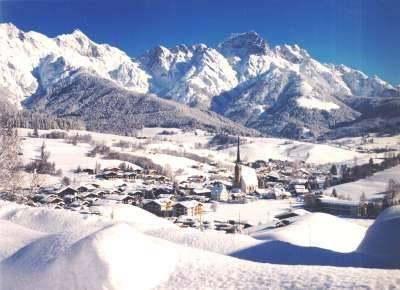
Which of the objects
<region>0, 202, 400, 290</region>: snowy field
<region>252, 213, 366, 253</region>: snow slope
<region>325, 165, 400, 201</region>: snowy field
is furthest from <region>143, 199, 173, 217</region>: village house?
<region>0, 202, 400, 290</region>: snowy field

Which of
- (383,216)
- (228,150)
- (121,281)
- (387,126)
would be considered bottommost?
(121,281)

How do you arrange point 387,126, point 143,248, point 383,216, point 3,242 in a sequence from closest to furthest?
point 143,248 → point 3,242 → point 383,216 → point 387,126

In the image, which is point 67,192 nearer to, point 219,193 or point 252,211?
point 219,193

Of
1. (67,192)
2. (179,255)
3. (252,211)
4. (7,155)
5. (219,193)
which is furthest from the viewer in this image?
(219,193)

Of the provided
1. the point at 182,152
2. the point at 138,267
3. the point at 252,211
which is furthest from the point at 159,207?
the point at 182,152

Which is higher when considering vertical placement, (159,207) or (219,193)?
(219,193)

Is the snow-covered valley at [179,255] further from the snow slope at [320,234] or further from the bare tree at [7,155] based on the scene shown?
the bare tree at [7,155]

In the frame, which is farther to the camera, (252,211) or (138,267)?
(252,211)

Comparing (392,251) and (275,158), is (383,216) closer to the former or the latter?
(392,251)

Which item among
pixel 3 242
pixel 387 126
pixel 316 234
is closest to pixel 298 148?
pixel 387 126

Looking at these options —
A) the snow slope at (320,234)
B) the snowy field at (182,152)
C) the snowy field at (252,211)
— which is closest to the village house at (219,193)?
the snowy field at (252,211)

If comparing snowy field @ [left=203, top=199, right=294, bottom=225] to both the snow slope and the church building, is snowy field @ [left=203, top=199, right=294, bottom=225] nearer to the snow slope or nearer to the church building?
the church building
